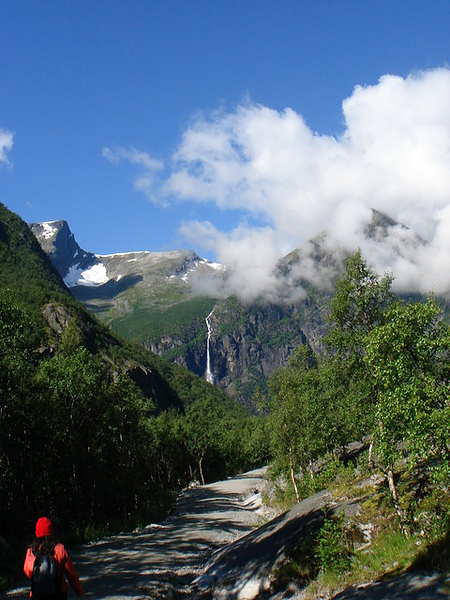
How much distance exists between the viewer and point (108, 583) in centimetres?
1958

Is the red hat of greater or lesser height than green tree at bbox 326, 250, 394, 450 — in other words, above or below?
below

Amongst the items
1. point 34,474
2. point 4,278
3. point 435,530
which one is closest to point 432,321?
point 435,530

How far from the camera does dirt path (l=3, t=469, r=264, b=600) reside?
19.1 meters

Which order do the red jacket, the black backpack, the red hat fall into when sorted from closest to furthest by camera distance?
the black backpack
the red jacket
the red hat

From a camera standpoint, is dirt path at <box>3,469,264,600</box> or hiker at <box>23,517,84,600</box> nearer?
hiker at <box>23,517,84,600</box>

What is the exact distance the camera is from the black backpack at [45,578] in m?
8.98

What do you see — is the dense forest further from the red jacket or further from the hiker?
the hiker

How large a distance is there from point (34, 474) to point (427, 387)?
1339 inches

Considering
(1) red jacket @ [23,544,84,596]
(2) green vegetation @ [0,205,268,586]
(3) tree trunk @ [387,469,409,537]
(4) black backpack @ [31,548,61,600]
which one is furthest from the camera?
(2) green vegetation @ [0,205,268,586]

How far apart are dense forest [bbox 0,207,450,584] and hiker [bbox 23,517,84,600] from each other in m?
9.85

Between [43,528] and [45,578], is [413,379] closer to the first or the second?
[43,528]

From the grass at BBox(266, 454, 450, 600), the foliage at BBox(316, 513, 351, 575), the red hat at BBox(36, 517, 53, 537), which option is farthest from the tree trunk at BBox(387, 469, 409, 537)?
the red hat at BBox(36, 517, 53, 537)

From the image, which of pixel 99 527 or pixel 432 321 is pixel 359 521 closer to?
pixel 432 321

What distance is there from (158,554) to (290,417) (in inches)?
682
